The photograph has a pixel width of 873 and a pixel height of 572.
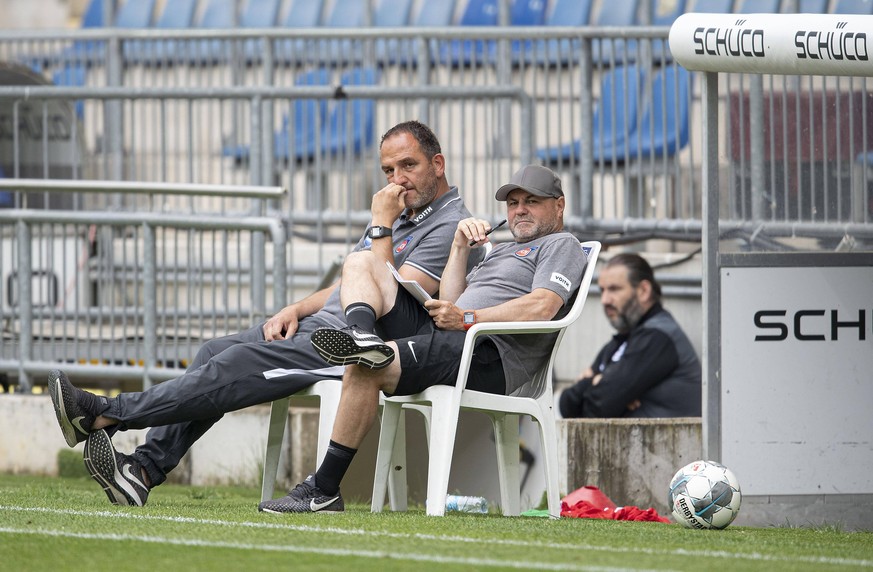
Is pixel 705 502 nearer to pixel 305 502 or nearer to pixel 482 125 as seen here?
pixel 305 502

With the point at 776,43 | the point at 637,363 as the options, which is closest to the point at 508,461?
the point at 776,43

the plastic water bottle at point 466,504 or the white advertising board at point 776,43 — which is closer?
the white advertising board at point 776,43

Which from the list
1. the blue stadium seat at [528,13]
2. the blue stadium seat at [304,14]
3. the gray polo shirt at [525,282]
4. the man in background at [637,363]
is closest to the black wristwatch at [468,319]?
the gray polo shirt at [525,282]

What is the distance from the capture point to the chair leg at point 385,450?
614 centimetres

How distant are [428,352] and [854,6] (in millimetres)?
4246

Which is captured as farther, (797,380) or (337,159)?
(337,159)

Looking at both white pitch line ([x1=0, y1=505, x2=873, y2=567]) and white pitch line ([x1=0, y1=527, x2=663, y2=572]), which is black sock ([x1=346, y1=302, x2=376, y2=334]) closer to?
white pitch line ([x1=0, y1=505, x2=873, y2=567])

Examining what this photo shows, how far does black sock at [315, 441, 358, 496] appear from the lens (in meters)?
5.73

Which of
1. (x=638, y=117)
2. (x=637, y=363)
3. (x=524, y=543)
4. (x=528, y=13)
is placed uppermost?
(x=528, y=13)

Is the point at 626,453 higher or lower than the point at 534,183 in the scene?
lower

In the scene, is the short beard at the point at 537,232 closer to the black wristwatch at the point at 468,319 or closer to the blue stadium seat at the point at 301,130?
the black wristwatch at the point at 468,319

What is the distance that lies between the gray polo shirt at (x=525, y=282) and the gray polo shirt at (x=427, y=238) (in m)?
0.17

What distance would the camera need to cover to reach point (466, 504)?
6.97 m

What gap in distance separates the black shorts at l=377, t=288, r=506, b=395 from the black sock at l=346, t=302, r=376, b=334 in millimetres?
130
